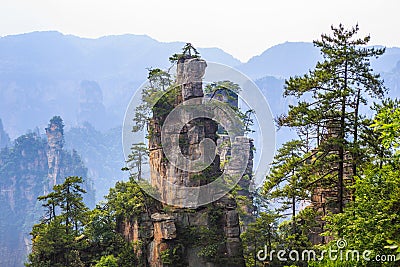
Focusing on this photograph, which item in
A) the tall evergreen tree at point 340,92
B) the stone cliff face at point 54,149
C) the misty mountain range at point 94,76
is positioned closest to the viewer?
the tall evergreen tree at point 340,92

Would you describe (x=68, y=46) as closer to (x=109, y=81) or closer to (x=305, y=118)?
(x=109, y=81)

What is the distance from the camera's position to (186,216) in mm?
16547

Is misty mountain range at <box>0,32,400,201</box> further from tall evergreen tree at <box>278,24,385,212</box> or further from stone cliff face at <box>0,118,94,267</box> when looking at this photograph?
tall evergreen tree at <box>278,24,385,212</box>

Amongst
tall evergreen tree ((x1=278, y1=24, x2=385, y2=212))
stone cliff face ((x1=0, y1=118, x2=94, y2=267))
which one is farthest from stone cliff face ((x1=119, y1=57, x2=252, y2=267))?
stone cliff face ((x1=0, y1=118, x2=94, y2=267))

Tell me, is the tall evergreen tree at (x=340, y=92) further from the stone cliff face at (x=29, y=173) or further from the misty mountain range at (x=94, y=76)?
the misty mountain range at (x=94, y=76)

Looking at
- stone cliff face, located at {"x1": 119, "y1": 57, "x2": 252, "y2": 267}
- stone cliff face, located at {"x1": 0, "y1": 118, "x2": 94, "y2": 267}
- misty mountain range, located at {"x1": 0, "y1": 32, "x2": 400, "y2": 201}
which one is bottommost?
stone cliff face, located at {"x1": 119, "y1": 57, "x2": 252, "y2": 267}

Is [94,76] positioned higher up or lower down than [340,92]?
higher up

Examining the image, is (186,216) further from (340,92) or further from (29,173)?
(29,173)

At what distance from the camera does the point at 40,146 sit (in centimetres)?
6825

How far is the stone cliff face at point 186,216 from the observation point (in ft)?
51.8

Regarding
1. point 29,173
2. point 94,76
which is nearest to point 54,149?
point 29,173

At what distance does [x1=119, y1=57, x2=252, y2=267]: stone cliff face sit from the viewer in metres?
15.8

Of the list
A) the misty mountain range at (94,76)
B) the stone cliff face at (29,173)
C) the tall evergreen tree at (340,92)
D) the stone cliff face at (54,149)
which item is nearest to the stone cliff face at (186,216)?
the tall evergreen tree at (340,92)

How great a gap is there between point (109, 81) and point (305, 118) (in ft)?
557
